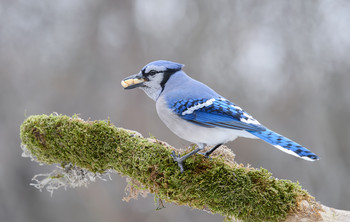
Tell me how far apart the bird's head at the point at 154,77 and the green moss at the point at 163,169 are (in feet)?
1.12

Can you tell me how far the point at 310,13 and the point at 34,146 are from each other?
142 inches

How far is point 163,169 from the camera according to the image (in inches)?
81.6

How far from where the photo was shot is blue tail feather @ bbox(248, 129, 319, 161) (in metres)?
1.75

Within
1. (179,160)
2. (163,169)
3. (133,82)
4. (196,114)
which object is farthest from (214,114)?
(133,82)

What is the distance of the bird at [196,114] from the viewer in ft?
6.72

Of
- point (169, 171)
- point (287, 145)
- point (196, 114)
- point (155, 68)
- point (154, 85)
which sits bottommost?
point (169, 171)

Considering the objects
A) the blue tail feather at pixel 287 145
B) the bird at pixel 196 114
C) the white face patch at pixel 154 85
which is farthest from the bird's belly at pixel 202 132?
the white face patch at pixel 154 85

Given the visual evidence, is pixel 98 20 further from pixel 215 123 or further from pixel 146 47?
pixel 215 123

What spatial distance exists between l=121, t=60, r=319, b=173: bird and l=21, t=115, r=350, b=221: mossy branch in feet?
0.40

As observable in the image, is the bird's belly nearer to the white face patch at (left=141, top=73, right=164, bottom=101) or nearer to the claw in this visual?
the claw

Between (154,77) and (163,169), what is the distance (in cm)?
68

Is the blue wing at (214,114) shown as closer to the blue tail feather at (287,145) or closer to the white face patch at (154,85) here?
the blue tail feather at (287,145)

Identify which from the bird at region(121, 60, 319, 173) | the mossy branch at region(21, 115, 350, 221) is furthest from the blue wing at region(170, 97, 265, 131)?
the mossy branch at region(21, 115, 350, 221)

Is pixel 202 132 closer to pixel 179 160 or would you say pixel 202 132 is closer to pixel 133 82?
pixel 179 160
